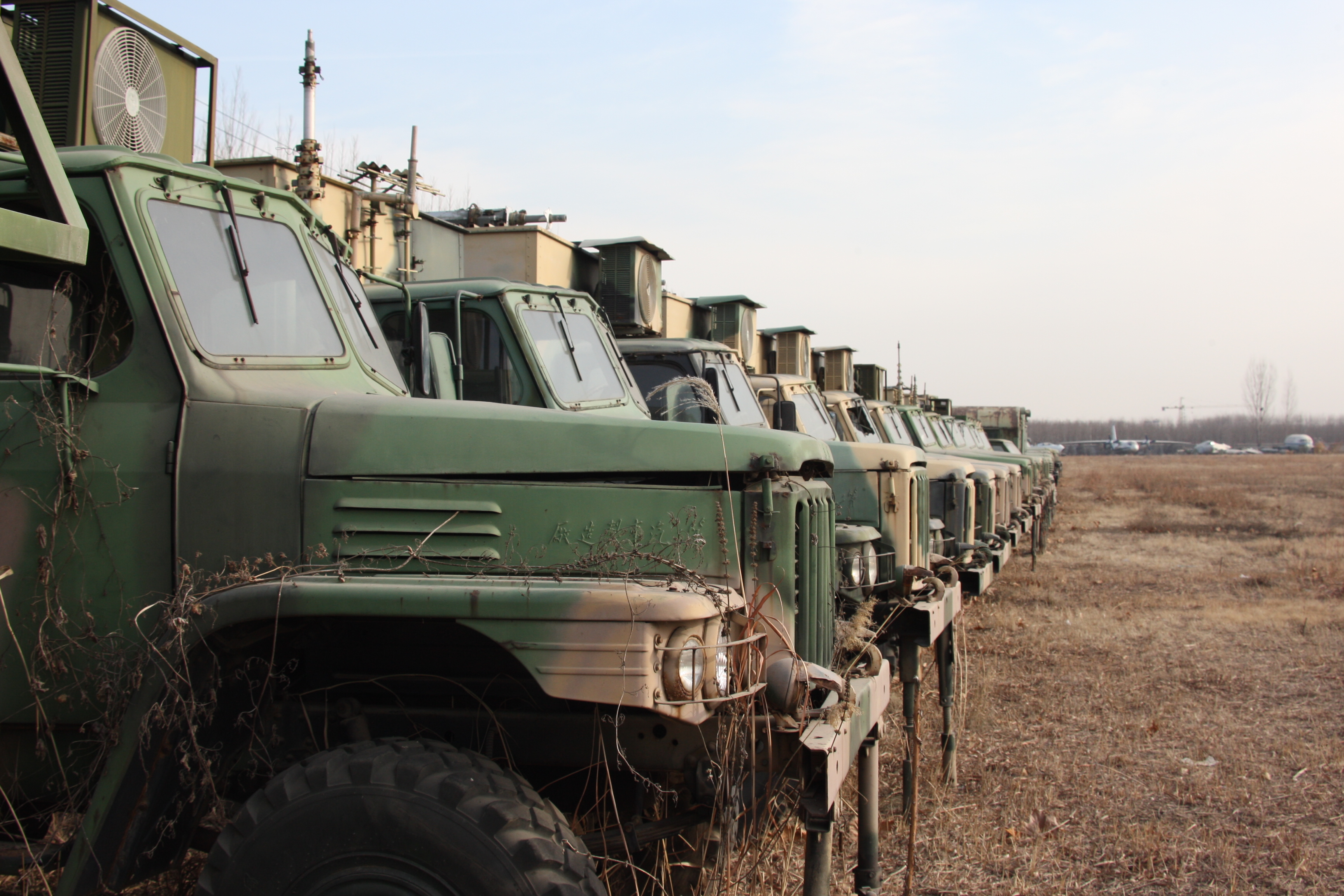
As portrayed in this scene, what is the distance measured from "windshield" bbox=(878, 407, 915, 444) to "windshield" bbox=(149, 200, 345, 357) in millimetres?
10748

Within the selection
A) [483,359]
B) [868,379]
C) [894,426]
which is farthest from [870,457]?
[868,379]

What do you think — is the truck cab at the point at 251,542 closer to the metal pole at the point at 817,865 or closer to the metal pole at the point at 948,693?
the metal pole at the point at 817,865

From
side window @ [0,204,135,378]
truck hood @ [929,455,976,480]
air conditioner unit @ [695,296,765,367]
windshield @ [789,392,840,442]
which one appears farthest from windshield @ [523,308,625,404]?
air conditioner unit @ [695,296,765,367]

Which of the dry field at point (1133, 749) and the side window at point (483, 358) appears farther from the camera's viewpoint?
the side window at point (483, 358)

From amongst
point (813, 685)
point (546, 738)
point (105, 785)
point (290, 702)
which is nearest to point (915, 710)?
point (813, 685)

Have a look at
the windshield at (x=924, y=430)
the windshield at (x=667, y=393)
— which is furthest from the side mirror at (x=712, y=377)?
the windshield at (x=924, y=430)

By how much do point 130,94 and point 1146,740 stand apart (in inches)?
238

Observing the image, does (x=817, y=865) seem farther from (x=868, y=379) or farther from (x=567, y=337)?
(x=868, y=379)

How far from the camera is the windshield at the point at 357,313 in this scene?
3662mm

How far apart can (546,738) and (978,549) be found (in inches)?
272

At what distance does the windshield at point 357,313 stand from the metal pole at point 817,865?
194 cm

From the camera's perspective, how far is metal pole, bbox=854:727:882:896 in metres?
3.83

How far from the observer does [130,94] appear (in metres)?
4.32

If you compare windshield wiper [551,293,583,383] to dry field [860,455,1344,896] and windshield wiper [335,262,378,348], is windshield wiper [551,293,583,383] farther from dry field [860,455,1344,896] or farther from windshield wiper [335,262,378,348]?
dry field [860,455,1344,896]
